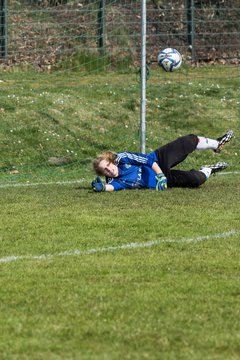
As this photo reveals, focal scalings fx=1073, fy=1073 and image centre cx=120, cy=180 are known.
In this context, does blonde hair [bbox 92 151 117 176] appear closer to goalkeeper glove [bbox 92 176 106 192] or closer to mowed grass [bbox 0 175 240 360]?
goalkeeper glove [bbox 92 176 106 192]

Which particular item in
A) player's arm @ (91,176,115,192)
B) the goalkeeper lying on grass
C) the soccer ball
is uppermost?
the soccer ball

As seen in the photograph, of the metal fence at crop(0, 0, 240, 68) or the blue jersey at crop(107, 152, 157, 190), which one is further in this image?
the metal fence at crop(0, 0, 240, 68)

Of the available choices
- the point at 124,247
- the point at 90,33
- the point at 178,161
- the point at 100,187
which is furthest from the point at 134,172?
the point at 90,33

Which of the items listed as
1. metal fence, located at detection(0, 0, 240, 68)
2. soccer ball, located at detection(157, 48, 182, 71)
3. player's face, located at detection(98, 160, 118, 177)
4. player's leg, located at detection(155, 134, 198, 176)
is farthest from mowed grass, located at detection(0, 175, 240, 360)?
metal fence, located at detection(0, 0, 240, 68)

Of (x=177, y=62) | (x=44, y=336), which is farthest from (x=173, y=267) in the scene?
(x=177, y=62)

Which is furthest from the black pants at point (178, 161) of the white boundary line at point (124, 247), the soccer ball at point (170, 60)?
the white boundary line at point (124, 247)

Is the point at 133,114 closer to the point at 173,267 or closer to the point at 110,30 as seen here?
the point at 110,30

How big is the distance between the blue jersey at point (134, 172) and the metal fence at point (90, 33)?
7116 mm

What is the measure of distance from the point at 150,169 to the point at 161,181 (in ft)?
0.68

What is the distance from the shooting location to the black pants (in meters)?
13.8

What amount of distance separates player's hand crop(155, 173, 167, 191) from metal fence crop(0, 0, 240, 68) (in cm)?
729

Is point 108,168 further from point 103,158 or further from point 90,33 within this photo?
point 90,33

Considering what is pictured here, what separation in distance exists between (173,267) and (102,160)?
491cm

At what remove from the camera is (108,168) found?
13.3 metres
